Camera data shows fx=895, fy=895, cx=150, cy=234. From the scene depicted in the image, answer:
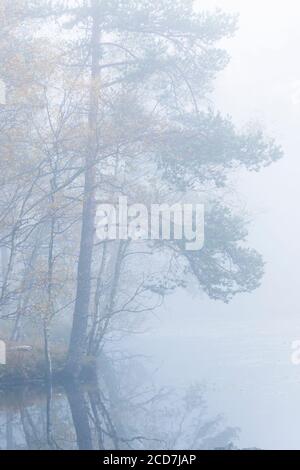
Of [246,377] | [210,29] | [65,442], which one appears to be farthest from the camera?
[246,377]

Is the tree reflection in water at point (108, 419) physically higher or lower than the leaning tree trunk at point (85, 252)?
lower

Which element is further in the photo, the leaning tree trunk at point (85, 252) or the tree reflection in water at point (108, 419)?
the leaning tree trunk at point (85, 252)

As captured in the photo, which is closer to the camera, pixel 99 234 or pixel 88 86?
pixel 88 86

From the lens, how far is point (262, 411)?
1703 cm

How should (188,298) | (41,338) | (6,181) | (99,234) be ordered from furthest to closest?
(188,298)
(41,338)
(99,234)
(6,181)

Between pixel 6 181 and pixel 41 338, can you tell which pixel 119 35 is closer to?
pixel 6 181

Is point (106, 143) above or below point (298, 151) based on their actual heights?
below

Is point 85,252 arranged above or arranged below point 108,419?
above

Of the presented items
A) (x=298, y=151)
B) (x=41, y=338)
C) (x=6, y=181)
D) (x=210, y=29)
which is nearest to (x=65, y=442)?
(x=6, y=181)

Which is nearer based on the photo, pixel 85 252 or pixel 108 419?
pixel 108 419

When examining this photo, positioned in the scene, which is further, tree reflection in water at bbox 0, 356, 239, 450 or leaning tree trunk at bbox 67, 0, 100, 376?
leaning tree trunk at bbox 67, 0, 100, 376

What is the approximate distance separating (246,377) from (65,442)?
10.4 meters

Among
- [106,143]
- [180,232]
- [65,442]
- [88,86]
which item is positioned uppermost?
[88,86]

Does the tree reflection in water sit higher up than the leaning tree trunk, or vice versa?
the leaning tree trunk
